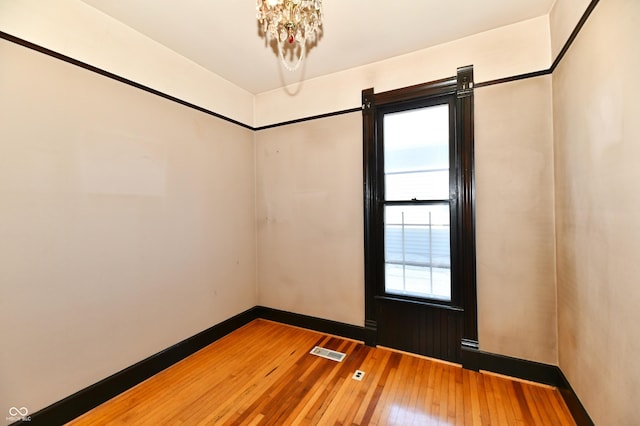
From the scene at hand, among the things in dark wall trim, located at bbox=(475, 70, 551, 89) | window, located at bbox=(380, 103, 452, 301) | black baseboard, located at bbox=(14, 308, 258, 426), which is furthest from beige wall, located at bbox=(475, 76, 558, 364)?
black baseboard, located at bbox=(14, 308, 258, 426)

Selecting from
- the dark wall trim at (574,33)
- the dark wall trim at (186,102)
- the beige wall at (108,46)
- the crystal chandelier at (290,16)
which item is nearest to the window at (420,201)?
the dark wall trim at (186,102)

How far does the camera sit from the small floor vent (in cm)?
245

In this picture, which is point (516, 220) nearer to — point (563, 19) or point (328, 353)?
point (563, 19)

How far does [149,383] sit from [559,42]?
155 inches

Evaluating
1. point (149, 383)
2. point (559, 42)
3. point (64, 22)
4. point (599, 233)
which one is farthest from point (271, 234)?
point (559, 42)

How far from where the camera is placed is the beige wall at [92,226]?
61.3 inches

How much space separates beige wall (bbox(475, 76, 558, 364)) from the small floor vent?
47.9 inches

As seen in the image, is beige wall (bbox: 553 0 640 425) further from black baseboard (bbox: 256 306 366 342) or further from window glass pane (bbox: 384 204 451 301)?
black baseboard (bbox: 256 306 366 342)

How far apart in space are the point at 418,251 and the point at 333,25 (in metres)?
2.07

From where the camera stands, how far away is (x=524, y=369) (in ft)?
6.82

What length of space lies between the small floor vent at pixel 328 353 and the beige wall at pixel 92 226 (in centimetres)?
110

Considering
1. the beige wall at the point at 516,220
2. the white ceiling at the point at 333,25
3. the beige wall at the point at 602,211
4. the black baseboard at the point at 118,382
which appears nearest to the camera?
the beige wall at the point at 602,211

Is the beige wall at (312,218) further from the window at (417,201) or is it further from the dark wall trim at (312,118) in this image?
the window at (417,201)

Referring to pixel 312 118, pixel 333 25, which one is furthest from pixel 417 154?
pixel 333 25
